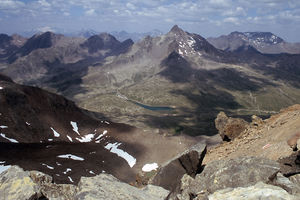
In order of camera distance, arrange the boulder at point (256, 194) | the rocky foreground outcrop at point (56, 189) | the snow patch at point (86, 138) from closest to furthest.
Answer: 1. the boulder at point (256, 194)
2. the rocky foreground outcrop at point (56, 189)
3. the snow patch at point (86, 138)

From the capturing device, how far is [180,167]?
25.3 metres

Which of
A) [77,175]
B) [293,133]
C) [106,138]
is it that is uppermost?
[293,133]

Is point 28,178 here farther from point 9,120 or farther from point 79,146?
point 9,120

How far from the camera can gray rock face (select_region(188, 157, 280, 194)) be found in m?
15.5

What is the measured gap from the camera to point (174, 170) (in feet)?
85.0

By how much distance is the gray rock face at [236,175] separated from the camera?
15.5 meters

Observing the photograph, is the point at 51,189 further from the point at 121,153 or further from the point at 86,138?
the point at 86,138

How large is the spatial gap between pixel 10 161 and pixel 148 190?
172 feet

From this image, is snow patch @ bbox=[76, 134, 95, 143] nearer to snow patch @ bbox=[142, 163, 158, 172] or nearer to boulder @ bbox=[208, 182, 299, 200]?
snow patch @ bbox=[142, 163, 158, 172]

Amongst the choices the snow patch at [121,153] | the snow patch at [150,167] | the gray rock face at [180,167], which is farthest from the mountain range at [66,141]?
the gray rock face at [180,167]

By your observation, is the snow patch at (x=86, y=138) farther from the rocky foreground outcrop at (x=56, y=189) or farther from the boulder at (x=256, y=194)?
the boulder at (x=256, y=194)

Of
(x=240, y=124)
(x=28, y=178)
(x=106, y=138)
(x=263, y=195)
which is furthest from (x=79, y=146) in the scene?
(x=263, y=195)

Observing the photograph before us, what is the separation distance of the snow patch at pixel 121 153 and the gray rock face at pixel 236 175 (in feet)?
225

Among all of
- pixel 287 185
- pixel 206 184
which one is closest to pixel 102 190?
pixel 206 184
